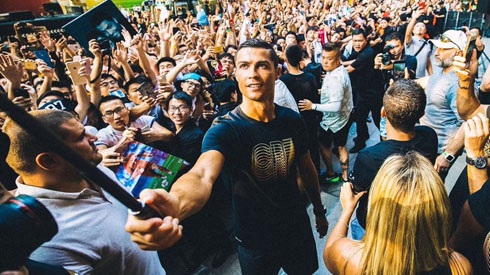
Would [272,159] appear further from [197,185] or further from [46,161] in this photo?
[46,161]

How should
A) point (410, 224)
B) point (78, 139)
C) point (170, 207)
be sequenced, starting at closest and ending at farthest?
1. point (170, 207)
2. point (410, 224)
3. point (78, 139)

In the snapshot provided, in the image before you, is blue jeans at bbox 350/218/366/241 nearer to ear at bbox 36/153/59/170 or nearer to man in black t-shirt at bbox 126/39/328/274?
man in black t-shirt at bbox 126/39/328/274

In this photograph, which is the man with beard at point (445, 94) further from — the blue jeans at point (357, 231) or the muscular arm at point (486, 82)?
the blue jeans at point (357, 231)

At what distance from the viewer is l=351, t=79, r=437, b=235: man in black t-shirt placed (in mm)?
1933

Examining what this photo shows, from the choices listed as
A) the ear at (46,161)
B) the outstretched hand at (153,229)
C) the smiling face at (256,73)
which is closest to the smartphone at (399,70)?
the smiling face at (256,73)

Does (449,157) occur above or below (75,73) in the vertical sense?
below

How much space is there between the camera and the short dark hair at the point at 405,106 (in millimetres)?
1933

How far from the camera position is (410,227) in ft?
3.79

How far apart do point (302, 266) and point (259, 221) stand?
1.90 ft

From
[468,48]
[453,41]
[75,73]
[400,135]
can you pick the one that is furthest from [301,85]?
[75,73]

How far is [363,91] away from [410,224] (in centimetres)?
419

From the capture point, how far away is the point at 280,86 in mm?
3406

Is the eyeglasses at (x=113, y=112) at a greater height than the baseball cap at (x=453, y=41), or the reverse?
the baseball cap at (x=453, y=41)

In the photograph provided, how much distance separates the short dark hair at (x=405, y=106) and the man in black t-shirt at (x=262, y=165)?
659mm
